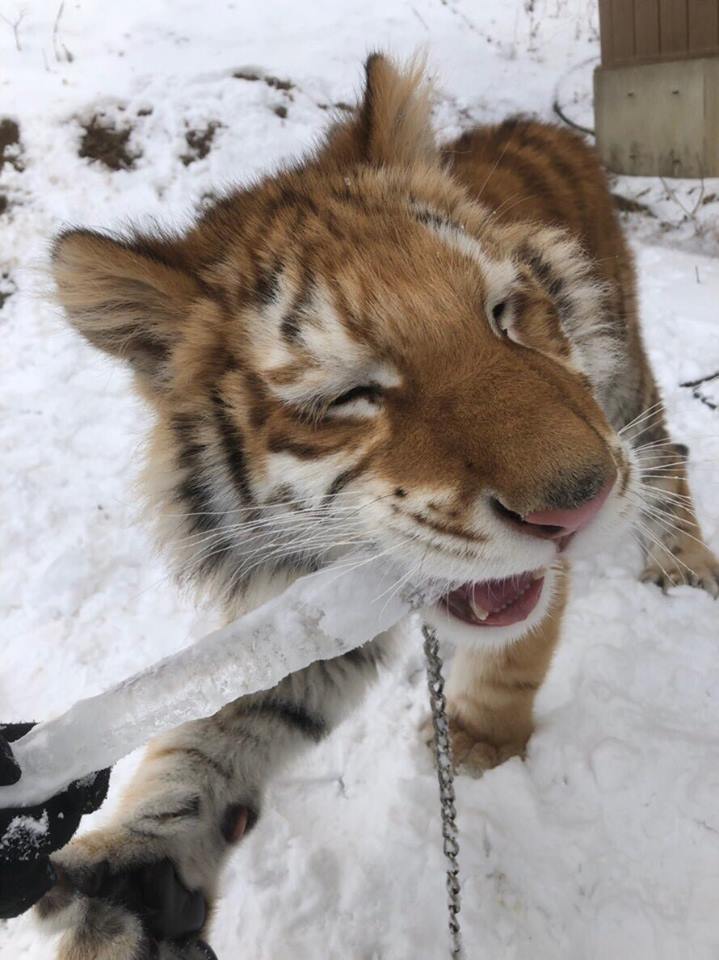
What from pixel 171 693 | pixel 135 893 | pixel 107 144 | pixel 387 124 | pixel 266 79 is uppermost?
pixel 387 124

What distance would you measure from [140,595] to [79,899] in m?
1.49

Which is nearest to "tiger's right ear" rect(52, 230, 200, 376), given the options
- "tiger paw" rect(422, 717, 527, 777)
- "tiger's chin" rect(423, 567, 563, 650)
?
"tiger's chin" rect(423, 567, 563, 650)

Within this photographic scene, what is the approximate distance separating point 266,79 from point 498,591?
6.24 metres

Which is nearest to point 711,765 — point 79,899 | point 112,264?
point 79,899

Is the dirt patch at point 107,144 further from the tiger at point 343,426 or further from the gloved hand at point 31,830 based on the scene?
the gloved hand at point 31,830

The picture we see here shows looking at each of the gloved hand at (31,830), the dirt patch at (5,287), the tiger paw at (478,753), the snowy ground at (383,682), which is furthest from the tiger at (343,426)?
the dirt patch at (5,287)

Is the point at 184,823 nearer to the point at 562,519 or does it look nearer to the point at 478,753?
the point at 478,753

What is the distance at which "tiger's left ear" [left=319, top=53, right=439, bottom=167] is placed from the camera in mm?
1811

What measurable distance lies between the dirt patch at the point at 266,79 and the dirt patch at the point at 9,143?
188cm

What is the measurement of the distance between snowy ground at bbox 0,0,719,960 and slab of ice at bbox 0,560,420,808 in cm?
81

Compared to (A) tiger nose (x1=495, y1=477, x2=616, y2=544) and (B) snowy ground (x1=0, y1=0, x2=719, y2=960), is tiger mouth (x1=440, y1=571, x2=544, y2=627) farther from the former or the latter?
(B) snowy ground (x1=0, y1=0, x2=719, y2=960)

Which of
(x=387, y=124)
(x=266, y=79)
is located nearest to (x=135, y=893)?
(x=387, y=124)

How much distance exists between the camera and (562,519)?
3.69 feet

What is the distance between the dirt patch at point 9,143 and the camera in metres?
5.43
